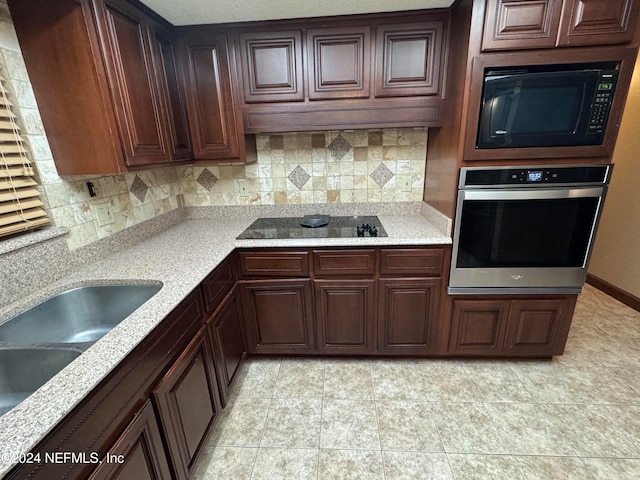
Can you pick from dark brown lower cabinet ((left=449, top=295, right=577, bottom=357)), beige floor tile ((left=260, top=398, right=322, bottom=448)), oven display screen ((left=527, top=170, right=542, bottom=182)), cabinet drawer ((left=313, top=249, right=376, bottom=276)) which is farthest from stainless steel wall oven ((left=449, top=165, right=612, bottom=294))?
beige floor tile ((left=260, top=398, right=322, bottom=448))

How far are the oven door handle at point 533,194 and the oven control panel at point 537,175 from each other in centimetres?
4

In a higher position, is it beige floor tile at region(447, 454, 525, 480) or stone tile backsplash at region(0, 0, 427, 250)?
stone tile backsplash at region(0, 0, 427, 250)

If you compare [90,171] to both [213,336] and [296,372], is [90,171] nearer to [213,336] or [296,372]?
[213,336]

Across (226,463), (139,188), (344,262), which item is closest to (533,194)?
(344,262)

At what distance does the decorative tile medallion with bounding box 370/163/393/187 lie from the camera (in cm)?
221

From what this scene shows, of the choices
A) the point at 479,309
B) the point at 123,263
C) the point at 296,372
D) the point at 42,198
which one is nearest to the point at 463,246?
the point at 479,309

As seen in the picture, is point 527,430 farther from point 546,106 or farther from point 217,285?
point 217,285

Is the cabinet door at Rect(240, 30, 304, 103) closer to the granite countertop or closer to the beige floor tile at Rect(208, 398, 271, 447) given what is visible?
the granite countertop

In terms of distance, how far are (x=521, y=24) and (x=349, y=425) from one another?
7.16 feet

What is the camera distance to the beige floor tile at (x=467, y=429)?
4.69 ft

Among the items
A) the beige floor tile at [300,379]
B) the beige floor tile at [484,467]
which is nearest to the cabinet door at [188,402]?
the beige floor tile at [300,379]

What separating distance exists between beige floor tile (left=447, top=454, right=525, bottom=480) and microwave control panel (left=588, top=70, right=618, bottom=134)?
5.46 feet

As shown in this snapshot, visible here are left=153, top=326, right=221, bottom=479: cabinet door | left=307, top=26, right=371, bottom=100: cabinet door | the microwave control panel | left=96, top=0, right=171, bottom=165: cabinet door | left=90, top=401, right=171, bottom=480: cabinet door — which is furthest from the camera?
left=307, top=26, right=371, bottom=100: cabinet door

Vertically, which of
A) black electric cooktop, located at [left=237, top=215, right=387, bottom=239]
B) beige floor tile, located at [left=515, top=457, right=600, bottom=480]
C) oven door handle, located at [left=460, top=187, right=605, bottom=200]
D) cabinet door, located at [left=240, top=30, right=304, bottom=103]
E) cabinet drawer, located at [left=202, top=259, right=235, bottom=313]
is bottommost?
beige floor tile, located at [left=515, top=457, right=600, bottom=480]
